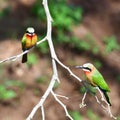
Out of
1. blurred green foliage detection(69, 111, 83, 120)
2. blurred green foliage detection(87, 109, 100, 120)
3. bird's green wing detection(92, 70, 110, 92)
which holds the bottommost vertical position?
blurred green foliage detection(87, 109, 100, 120)

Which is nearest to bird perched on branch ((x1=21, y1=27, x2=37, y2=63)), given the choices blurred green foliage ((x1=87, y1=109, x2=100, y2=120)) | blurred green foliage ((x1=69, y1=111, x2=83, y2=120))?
blurred green foliage ((x1=69, y1=111, x2=83, y2=120))

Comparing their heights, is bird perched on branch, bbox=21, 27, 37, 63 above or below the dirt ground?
above

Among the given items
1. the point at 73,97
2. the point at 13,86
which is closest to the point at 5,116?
the point at 13,86

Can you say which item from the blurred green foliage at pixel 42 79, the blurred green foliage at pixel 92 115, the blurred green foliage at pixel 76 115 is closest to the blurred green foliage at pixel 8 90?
the blurred green foliage at pixel 42 79

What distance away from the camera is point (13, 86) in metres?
7.61

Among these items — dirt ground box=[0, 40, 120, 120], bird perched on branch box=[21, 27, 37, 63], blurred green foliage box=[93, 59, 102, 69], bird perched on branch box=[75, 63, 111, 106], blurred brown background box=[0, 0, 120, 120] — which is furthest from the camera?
blurred green foliage box=[93, 59, 102, 69]

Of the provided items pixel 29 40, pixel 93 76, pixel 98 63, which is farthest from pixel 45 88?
pixel 93 76

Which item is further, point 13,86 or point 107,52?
point 107,52

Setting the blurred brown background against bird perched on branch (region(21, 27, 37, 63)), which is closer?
bird perched on branch (region(21, 27, 37, 63))

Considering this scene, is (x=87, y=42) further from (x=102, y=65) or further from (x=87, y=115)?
(x=87, y=115)

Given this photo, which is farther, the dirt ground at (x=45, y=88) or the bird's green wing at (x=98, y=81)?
the dirt ground at (x=45, y=88)

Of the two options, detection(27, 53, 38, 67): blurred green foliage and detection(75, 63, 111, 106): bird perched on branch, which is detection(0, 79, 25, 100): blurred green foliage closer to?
detection(27, 53, 38, 67): blurred green foliage

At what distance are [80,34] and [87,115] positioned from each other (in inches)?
71.8

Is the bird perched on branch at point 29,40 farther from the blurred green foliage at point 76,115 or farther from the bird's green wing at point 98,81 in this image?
the blurred green foliage at point 76,115
